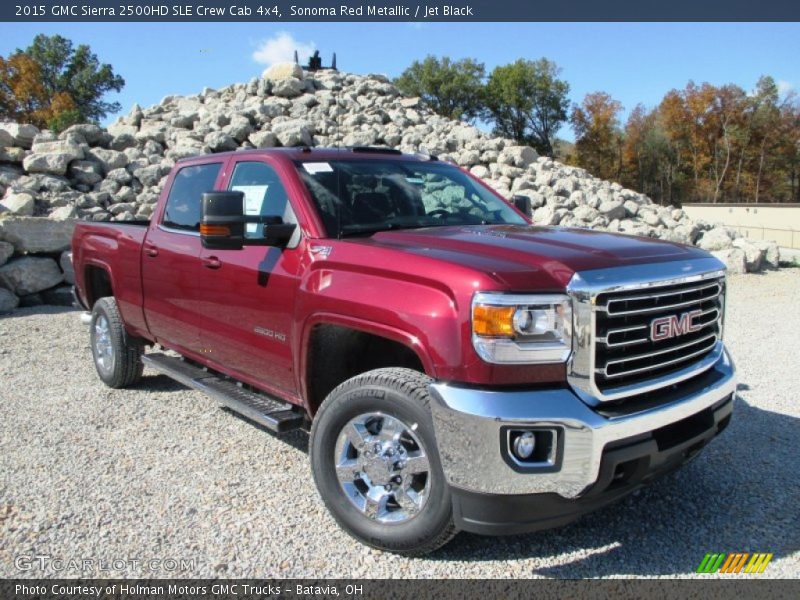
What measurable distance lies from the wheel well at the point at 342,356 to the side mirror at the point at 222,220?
2.25ft

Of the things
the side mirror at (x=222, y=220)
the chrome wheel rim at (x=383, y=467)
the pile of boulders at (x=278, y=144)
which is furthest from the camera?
the pile of boulders at (x=278, y=144)

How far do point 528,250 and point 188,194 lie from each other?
3.04 meters

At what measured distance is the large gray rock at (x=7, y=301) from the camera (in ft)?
31.8

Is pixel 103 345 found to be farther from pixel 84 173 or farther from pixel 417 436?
pixel 84 173

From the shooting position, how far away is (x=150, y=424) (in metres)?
5.18

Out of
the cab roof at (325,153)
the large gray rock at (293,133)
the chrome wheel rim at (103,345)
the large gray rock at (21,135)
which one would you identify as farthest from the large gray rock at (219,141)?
the cab roof at (325,153)

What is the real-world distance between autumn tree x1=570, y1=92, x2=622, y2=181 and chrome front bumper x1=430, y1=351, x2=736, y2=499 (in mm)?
54804

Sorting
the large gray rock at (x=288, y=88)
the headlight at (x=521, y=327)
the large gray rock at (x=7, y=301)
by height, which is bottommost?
the large gray rock at (x=7, y=301)

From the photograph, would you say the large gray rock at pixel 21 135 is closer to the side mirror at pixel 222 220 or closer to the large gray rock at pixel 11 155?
the large gray rock at pixel 11 155

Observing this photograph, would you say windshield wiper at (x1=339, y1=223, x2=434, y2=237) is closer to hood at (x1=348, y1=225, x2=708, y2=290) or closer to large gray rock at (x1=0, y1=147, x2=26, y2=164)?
hood at (x1=348, y1=225, x2=708, y2=290)

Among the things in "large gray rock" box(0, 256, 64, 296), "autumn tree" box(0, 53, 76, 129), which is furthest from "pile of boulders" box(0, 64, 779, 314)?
"autumn tree" box(0, 53, 76, 129)

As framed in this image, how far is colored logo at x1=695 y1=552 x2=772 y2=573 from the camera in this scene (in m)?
3.22

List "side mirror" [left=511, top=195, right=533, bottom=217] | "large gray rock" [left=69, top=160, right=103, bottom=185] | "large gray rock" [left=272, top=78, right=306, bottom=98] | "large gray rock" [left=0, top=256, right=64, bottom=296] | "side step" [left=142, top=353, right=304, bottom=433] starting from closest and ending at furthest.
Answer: "side step" [left=142, top=353, right=304, bottom=433] → "side mirror" [left=511, top=195, right=533, bottom=217] → "large gray rock" [left=0, top=256, right=64, bottom=296] → "large gray rock" [left=69, top=160, right=103, bottom=185] → "large gray rock" [left=272, top=78, right=306, bottom=98]

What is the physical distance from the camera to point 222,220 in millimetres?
3592
